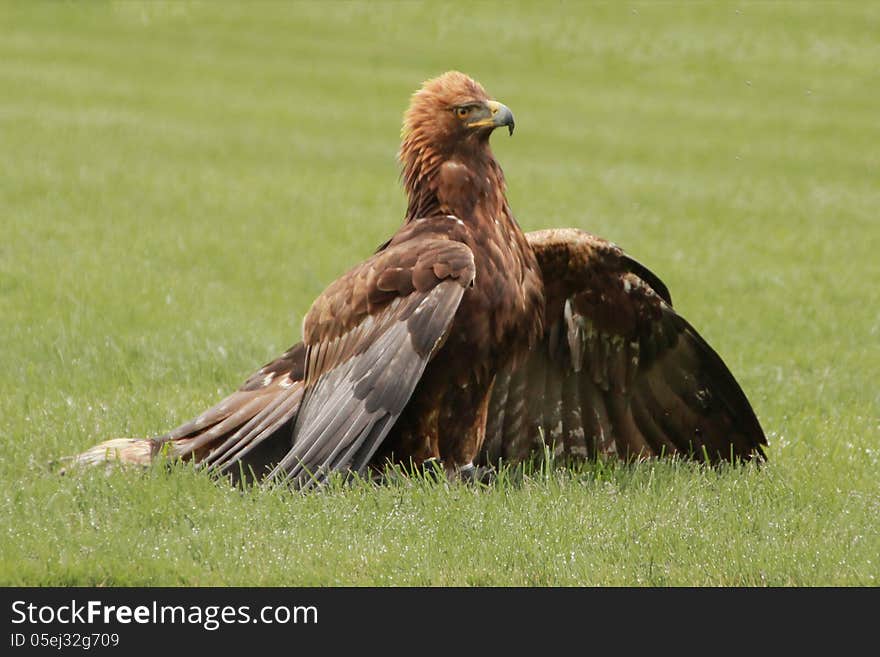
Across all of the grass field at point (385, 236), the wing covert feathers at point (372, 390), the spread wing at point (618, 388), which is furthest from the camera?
the spread wing at point (618, 388)

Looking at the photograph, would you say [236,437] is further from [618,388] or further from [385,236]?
[385,236]

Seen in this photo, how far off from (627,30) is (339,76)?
6721mm

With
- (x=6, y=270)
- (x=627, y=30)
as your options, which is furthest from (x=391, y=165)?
(x=627, y=30)

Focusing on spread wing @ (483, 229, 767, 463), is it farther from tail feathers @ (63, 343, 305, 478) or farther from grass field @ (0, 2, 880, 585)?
tail feathers @ (63, 343, 305, 478)

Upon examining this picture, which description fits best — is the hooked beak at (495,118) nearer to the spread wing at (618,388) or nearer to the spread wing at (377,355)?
the spread wing at (377,355)

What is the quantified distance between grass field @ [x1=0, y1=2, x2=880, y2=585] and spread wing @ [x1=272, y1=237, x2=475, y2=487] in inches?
8.8

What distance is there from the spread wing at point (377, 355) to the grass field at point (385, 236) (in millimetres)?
225

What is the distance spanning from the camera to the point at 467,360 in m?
6.41

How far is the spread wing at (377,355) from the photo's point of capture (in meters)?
6.15

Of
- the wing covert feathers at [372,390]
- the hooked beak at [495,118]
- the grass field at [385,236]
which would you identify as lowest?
the grass field at [385,236]

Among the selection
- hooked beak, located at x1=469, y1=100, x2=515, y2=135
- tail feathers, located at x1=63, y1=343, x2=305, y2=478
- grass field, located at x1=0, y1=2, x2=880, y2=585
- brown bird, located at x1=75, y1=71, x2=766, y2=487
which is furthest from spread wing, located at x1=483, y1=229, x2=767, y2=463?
tail feathers, located at x1=63, y1=343, x2=305, y2=478

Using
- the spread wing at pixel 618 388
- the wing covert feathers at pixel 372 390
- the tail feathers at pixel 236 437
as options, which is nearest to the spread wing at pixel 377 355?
the wing covert feathers at pixel 372 390

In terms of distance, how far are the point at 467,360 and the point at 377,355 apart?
17.6 inches

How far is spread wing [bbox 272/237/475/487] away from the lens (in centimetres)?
615
